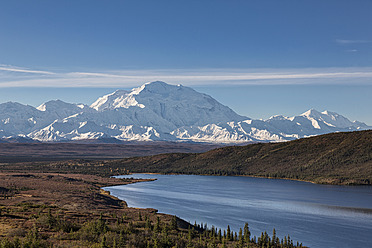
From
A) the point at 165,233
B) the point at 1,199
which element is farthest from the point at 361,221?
the point at 1,199

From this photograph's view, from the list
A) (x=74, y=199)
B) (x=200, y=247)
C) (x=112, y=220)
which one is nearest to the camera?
(x=200, y=247)

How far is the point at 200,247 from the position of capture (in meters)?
66.4

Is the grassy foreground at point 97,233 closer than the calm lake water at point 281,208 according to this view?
Yes

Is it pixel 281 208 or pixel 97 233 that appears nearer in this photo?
pixel 97 233

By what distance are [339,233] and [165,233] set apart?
4251 cm

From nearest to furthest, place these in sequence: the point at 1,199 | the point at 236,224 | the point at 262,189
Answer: the point at 236,224
the point at 1,199
the point at 262,189

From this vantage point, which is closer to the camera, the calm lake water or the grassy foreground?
the grassy foreground

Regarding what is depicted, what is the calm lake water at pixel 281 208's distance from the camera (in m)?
94.1

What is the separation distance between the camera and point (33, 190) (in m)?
140

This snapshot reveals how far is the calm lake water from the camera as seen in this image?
309 feet

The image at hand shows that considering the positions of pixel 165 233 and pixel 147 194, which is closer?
pixel 165 233

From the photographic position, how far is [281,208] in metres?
129

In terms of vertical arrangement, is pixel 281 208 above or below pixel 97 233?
below

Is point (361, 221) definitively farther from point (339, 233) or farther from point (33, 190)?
point (33, 190)
